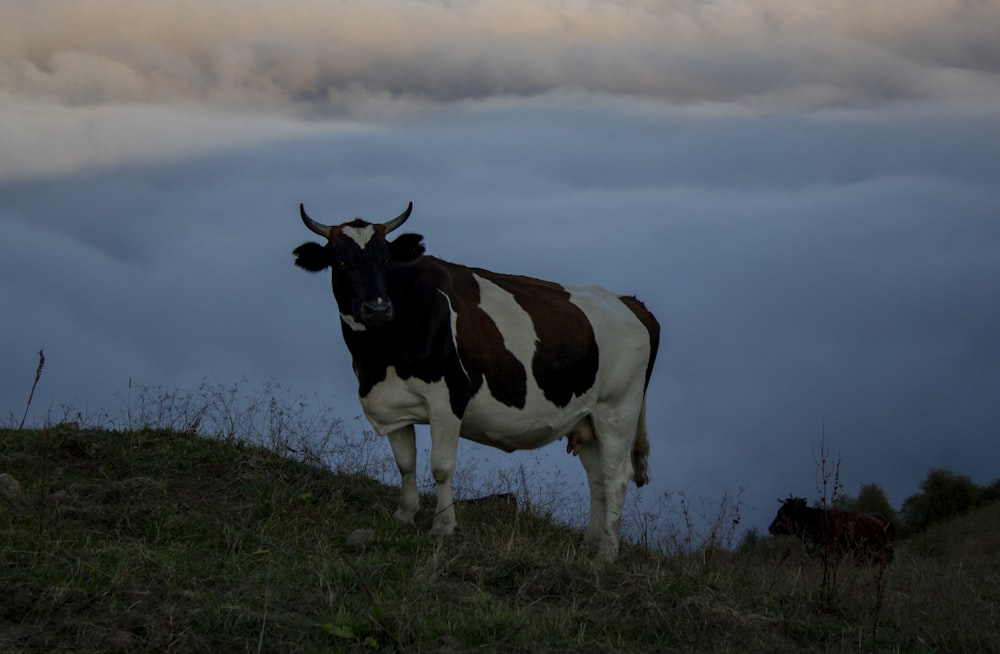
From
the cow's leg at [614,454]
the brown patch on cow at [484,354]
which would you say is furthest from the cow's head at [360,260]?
the cow's leg at [614,454]

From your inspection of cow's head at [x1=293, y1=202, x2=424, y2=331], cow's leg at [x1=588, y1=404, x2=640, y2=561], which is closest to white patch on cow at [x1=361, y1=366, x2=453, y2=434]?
cow's head at [x1=293, y1=202, x2=424, y2=331]

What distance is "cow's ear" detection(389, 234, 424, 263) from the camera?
11453 millimetres

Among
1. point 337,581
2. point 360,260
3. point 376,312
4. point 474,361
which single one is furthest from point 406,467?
point 337,581

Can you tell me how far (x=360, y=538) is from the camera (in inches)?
417

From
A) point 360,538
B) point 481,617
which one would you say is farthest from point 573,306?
point 481,617

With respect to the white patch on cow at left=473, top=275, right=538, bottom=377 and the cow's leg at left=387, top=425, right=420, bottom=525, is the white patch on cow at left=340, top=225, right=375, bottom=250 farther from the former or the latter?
the cow's leg at left=387, top=425, right=420, bottom=525

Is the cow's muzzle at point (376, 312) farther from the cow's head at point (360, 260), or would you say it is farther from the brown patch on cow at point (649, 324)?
the brown patch on cow at point (649, 324)

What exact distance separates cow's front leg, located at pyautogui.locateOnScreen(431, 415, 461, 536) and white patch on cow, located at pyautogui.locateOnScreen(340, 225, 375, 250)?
182 cm

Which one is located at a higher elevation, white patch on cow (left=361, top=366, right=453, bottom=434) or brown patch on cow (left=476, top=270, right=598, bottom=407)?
brown patch on cow (left=476, top=270, right=598, bottom=407)

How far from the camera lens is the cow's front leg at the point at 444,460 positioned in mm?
11141

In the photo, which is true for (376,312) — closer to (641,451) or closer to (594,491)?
(594,491)

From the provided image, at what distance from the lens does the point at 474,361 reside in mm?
11391

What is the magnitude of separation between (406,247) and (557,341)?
6.10ft

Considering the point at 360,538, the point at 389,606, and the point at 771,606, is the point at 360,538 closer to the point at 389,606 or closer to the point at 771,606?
the point at 389,606
